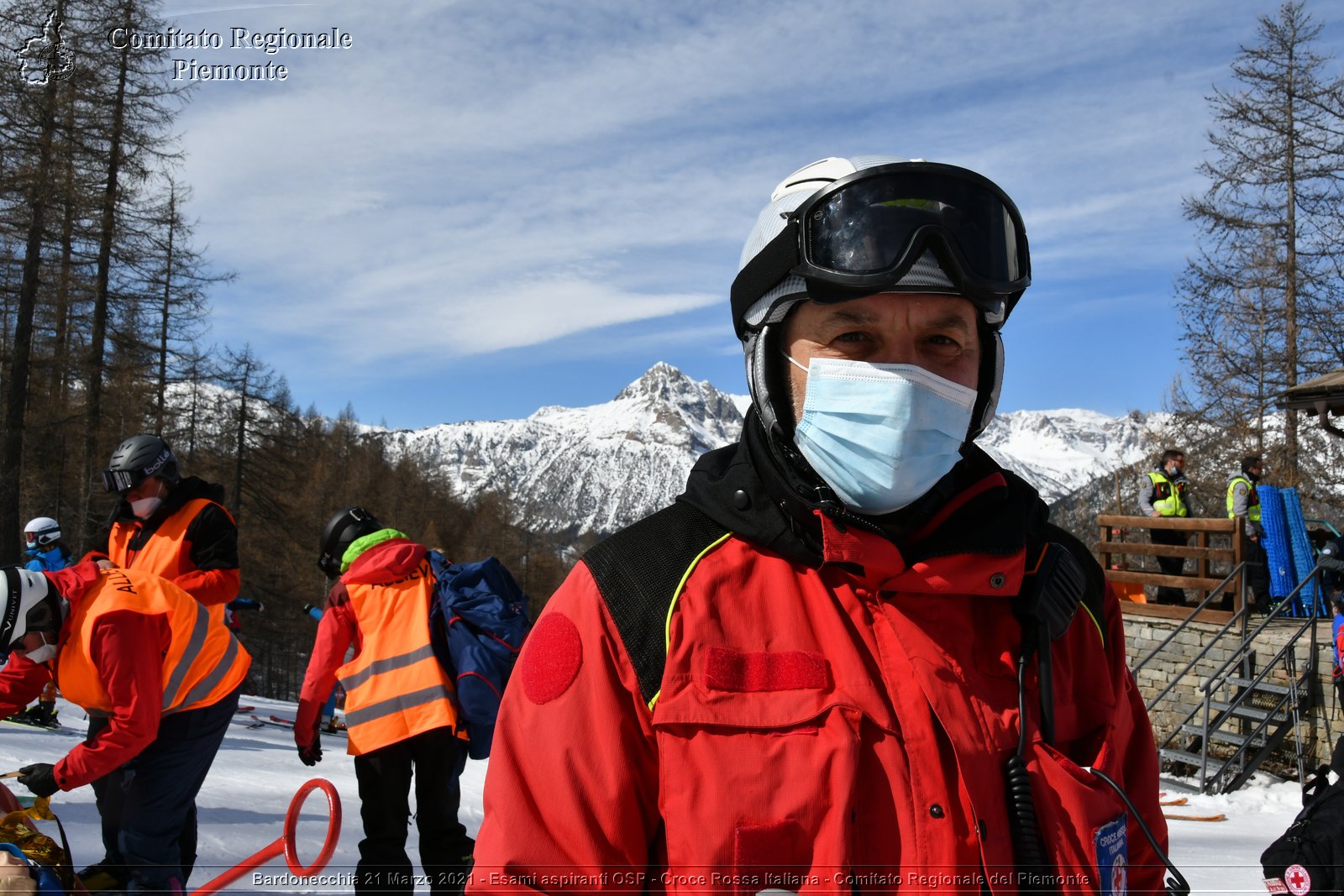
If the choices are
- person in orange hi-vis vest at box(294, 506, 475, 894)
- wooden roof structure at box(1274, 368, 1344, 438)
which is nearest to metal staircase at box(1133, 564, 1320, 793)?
wooden roof structure at box(1274, 368, 1344, 438)

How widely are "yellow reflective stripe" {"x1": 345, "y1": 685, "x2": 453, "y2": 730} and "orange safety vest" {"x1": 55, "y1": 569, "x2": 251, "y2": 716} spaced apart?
64 cm

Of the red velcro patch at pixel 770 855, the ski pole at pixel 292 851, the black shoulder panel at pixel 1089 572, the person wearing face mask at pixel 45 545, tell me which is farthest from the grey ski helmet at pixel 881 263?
the person wearing face mask at pixel 45 545

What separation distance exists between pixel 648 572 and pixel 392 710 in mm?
3812

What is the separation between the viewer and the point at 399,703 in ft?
16.0

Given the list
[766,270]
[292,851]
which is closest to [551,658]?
[766,270]

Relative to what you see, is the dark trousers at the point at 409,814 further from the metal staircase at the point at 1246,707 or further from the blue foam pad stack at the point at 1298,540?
the blue foam pad stack at the point at 1298,540

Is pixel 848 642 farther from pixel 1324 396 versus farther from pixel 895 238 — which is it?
pixel 1324 396

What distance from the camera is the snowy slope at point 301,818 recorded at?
4887 millimetres

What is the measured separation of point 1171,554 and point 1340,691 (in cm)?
602

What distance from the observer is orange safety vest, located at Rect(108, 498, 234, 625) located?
5613 millimetres

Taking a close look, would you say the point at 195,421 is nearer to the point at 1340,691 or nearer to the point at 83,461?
the point at 83,461

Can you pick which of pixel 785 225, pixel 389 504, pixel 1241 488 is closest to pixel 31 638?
pixel 785 225

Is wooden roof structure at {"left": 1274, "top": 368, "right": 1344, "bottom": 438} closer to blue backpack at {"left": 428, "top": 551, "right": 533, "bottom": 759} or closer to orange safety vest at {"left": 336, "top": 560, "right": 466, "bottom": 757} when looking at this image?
blue backpack at {"left": 428, "top": 551, "right": 533, "bottom": 759}

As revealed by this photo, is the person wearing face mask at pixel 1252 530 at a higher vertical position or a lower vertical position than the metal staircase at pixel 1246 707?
higher
